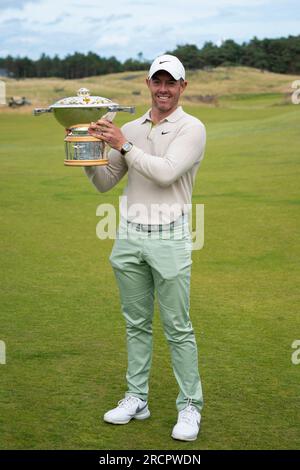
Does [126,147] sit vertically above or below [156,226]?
above

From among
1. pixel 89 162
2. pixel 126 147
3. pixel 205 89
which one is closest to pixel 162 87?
pixel 126 147

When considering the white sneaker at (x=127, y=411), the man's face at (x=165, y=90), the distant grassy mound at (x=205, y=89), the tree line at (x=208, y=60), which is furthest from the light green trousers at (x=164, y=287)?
the tree line at (x=208, y=60)

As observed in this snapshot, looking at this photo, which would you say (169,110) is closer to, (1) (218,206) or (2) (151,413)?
(2) (151,413)

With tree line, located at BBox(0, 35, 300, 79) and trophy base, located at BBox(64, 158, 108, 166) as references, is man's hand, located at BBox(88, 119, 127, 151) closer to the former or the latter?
trophy base, located at BBox(64, 158, 108, 166)

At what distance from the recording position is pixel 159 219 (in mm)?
4648

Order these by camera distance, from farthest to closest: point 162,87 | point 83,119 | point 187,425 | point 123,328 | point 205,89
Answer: point 205,89
point 123,328
point 187,425
point 83,119
point 162,87

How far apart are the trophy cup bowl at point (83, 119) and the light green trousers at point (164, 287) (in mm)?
396

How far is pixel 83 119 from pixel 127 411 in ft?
5.09

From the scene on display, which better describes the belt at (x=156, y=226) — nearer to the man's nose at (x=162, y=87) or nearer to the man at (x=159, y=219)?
the man at (x=159, y=219)

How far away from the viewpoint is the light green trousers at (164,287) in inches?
185

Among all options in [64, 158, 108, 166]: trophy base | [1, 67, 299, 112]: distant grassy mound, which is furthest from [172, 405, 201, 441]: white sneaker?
[1, 67, 299, 112]: distant grassy mound

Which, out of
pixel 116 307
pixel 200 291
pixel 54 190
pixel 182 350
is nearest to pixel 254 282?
pixel 200 291

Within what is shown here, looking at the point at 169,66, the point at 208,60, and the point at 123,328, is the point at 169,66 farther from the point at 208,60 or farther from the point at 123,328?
the point at 208,60
